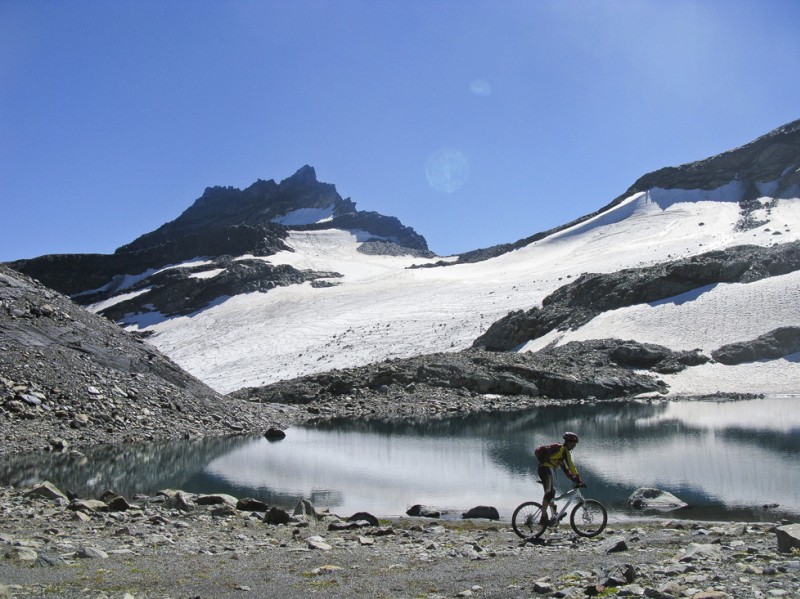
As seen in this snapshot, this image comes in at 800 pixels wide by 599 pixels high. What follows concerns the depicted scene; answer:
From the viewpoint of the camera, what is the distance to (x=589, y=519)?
45.2 ft

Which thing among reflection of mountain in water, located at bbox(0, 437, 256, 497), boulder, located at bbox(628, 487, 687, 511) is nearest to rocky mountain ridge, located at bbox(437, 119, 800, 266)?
reflection of mountain in water, located at bbox(0, 437, 256, 497)

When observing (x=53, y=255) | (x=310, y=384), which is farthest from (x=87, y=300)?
(x=310, y=384)

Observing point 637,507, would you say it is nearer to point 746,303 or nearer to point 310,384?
point 310,384

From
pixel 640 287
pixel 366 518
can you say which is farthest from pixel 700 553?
pixel 640 287

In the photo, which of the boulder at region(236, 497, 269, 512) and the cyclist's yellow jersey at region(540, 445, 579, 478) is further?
the boulder at region(236, 497, 269, 512)

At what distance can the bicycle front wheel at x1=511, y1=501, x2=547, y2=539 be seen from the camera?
13305mm

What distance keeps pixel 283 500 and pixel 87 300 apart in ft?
410

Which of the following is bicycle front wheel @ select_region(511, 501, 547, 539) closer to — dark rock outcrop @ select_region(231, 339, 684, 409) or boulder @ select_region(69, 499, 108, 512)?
boulder @ select_region(69, 499, 108, 512)

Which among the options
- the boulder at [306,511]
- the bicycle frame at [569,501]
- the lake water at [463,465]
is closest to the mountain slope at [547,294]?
the lake water at [463,465]

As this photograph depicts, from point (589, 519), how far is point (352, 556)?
203 inches

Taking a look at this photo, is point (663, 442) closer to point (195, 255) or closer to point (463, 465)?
point (463, 465)

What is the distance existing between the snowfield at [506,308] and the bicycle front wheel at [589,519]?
34.9m

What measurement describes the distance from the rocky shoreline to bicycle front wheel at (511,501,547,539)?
254 millimetres

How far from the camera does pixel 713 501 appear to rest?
17.6m
